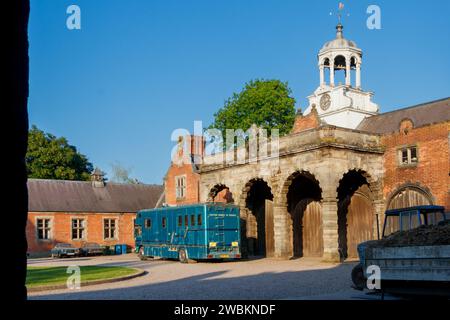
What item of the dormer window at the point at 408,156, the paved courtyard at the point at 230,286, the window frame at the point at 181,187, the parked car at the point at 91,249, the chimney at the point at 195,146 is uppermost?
the chimney at the point at 195,146

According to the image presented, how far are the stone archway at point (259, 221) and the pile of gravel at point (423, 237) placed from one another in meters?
21.6

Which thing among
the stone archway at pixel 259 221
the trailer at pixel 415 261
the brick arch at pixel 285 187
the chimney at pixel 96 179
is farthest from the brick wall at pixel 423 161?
the chimney at pixel 96 179

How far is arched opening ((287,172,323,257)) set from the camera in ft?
98.0

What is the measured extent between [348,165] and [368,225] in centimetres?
366

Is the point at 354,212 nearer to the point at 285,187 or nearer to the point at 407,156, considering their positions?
the point at 285,187

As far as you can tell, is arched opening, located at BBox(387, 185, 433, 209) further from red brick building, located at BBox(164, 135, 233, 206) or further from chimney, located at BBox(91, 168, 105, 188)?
chimney, located at BBox(91, 168, 105, 188)

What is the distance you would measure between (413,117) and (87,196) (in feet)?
99.6

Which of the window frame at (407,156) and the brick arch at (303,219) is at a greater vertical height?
the window frame at (407,156)

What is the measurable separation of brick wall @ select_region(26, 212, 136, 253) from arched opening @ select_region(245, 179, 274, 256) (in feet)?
61.1

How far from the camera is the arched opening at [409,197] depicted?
25.5 meters

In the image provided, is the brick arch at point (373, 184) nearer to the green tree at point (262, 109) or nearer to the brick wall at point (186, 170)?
the brick wall at point (186, 170)

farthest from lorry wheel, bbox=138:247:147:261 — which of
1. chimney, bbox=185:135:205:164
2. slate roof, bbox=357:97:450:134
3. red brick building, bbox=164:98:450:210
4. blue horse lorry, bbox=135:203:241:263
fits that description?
slate roof, bbox=357:97:450:134

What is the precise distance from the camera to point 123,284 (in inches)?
685
